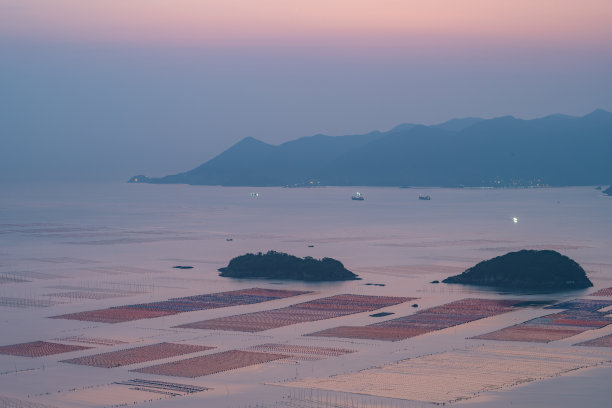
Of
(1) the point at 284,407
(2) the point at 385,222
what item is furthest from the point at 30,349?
(2) the point at 385,222

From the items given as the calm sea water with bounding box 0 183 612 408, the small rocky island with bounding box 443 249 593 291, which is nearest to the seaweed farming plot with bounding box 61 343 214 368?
the calm sea water with bounding box 0 183 612 408

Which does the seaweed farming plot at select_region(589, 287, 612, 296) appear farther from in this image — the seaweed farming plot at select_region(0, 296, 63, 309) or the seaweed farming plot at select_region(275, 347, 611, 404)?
the seaweed farming plot at select_region(0, 296, 63, 309)

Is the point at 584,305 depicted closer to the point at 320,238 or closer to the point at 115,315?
the point at 115,315

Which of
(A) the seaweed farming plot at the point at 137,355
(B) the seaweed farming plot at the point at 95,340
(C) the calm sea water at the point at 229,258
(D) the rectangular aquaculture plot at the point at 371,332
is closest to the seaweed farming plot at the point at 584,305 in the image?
(C) the calm sea water at the point at 229,258

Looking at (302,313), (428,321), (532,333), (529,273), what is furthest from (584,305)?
(302,313)

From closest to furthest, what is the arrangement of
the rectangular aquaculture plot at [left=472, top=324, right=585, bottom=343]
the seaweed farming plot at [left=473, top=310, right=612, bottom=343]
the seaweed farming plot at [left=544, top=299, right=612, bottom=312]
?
1. the rectangular aquaculture plot at [left=472, top=324, right=585, bottom=343]
2. the seaweed farming plot at [left=473, top=310, right=612, bottom=343]
3. the seaweed farming plot at [left=544, top=299, right=612, bottom=312]

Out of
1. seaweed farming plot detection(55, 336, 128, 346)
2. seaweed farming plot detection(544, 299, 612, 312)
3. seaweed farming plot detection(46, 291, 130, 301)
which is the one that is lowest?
seaweed farming plot detection(55, 336, 128, 346)
